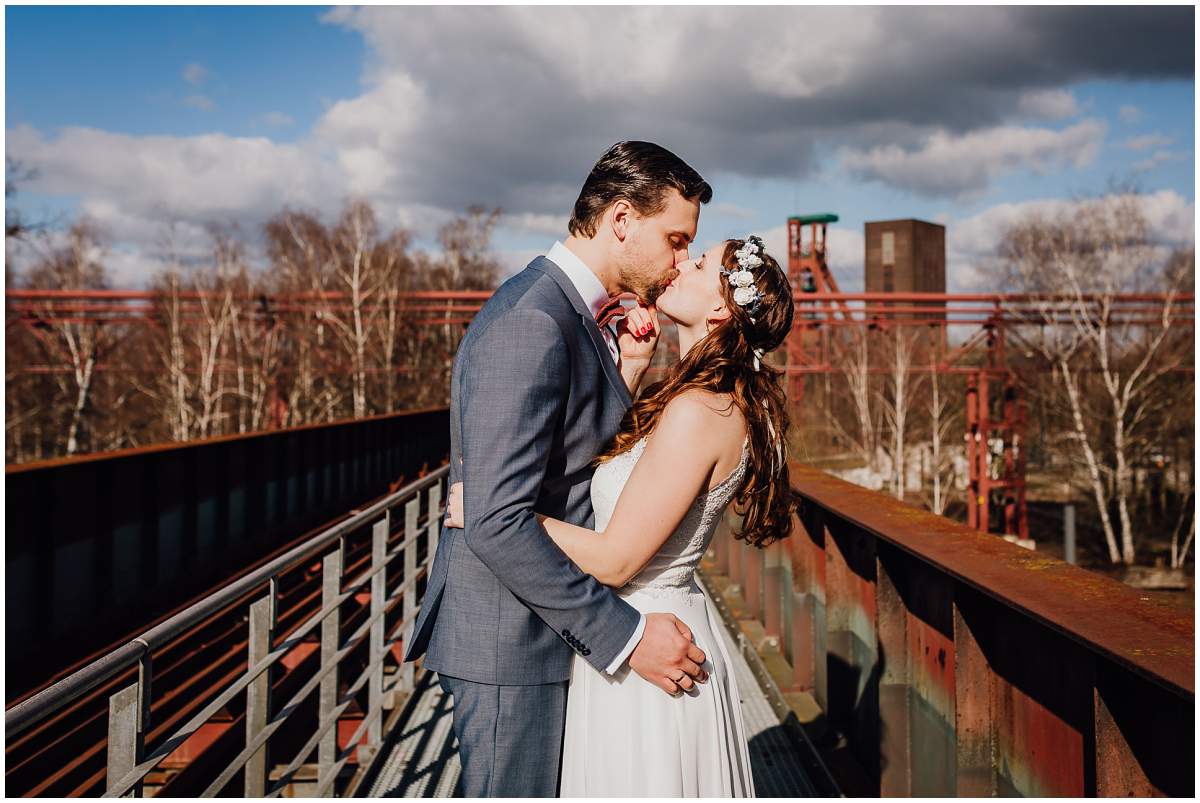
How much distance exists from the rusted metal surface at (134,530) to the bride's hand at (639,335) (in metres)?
2.50

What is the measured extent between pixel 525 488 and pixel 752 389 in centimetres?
68

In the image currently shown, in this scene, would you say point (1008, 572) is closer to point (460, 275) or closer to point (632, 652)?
point (632, 652)

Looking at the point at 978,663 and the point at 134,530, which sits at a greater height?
the point at 134,530

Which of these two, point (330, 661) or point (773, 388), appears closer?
point (773, 388)

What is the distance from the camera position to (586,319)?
209cm

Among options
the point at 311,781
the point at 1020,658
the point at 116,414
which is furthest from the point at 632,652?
the point at 116,414

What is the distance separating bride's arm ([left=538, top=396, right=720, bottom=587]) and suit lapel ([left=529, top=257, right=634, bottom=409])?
15cm

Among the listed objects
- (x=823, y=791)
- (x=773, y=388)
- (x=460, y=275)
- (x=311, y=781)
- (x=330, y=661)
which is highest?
(x=460, y=275)

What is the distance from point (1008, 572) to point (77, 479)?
3.71 m

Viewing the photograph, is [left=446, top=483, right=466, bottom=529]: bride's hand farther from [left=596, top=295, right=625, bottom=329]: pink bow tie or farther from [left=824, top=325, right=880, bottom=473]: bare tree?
[left=824, top=325, right=880, bottom=473]: bare tree

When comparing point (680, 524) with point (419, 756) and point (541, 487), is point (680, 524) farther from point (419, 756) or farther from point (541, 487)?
point (419, 756)

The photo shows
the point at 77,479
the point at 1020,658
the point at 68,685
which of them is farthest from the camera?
the point at 77,479

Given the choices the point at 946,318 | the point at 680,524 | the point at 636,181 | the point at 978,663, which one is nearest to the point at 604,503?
the point at 680,524

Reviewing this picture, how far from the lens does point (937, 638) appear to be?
10.4 feet
